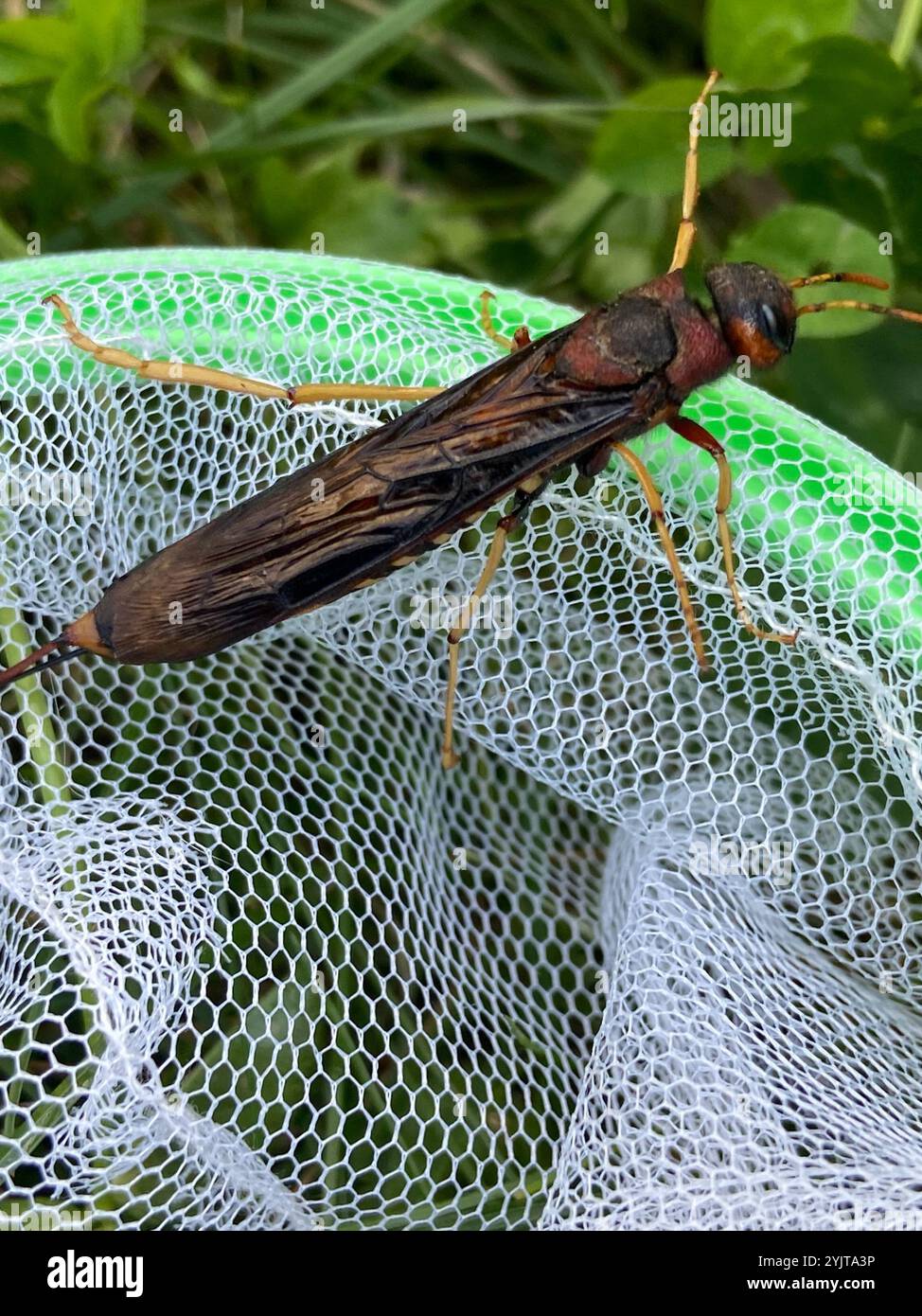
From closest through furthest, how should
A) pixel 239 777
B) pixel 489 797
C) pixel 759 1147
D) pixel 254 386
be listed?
pixel 759 1147 < pixel 254 386 < pixel 239 777 < pixel 489 797

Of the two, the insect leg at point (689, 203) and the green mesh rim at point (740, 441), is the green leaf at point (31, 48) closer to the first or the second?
the green mesh rim at point (740, 441)

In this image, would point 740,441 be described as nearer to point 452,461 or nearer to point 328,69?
point 452,461

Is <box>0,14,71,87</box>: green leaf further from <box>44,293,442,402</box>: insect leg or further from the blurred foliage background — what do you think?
<box>44,293,442,402</box>: insect leg

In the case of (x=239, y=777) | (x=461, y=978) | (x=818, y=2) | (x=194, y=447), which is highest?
(x=818, y=2)

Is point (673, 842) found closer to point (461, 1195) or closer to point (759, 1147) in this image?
point (759, 1147)

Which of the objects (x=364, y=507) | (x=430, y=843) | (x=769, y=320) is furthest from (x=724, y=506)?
(x=430, y=843)

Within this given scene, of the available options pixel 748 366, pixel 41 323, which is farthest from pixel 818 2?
pixel 41 323

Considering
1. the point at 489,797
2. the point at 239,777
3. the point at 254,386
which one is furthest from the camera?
the point at 489,797
